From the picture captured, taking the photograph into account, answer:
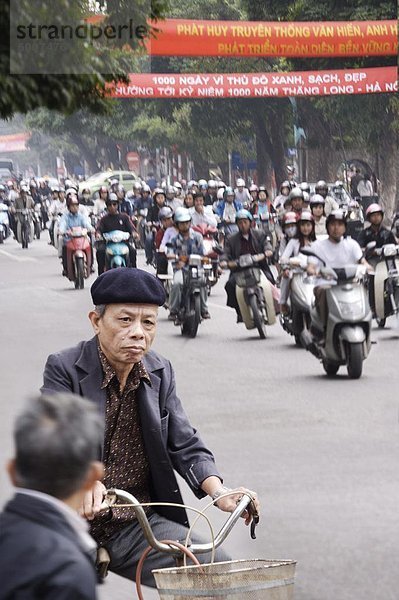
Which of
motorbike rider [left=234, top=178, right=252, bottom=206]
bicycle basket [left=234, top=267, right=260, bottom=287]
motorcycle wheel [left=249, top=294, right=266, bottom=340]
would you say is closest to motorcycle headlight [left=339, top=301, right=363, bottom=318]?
motorcycle wheel [left=249, top=294, right=266, bottom=340]

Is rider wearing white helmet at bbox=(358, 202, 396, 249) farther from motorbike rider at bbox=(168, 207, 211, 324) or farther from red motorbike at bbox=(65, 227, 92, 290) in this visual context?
red motorbike at bbox=(65, 227, 92, 290)

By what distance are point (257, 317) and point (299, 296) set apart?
1.86 metres

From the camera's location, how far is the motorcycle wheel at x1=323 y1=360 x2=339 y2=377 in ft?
47.9

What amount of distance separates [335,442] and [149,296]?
6.28 m

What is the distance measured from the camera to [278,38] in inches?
1660

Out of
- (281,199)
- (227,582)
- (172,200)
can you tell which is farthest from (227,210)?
(227,582)

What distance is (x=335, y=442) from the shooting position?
1065cm

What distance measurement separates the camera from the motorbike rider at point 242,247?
18.7m

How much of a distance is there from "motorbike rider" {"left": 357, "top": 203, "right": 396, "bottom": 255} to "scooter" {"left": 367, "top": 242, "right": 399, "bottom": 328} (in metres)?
0.16

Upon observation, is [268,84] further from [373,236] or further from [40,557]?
[40,557]

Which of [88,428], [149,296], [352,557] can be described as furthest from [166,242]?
[88,428]

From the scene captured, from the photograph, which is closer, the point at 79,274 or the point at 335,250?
the point at 335,250

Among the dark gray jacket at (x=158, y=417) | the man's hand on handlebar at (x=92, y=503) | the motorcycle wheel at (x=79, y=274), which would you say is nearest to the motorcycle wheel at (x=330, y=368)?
the dark gray jacket at (x=158, y=417)

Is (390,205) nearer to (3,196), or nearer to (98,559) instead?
(3,196)
